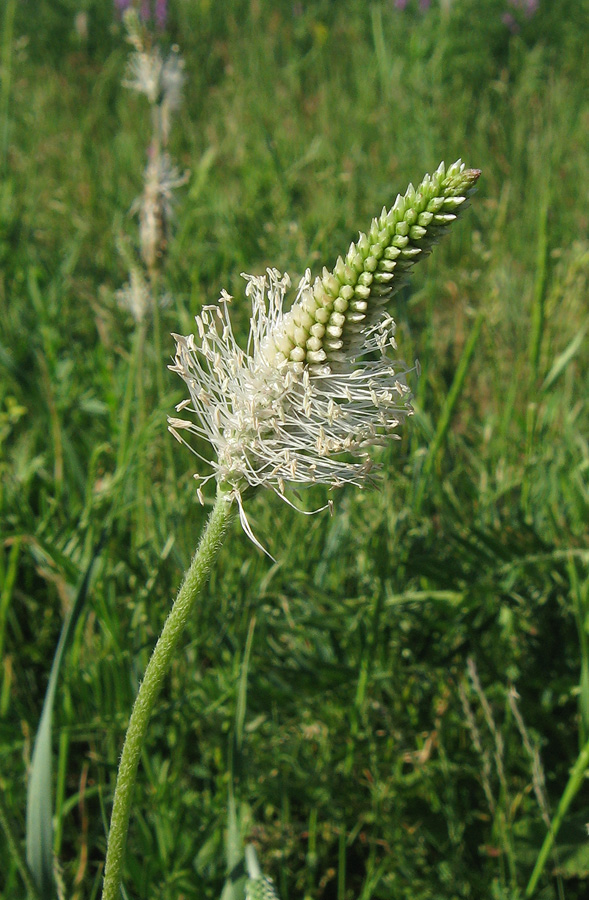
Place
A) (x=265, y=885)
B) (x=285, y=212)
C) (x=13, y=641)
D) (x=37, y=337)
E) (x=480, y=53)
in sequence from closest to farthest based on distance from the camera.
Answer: (x=265, y=885), (x=13, y=641), (x=37, y=337), (x=285, y=212), (x=480, y=53)

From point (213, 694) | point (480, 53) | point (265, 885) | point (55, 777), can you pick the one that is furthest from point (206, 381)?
point (480, 53)

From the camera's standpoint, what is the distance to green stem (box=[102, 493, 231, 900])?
1.06 metres

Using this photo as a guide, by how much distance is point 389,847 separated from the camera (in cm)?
178

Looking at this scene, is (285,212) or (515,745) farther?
(285,212)

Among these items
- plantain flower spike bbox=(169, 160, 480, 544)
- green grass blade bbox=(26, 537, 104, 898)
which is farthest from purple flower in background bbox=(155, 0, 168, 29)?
green grass blade bbox=(26, 537, 104, 898)

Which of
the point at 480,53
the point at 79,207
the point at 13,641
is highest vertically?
the point at 480,53

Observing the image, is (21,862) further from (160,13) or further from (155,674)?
(160,13)

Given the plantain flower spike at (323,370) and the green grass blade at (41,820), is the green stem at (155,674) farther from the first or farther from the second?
the green grass blade at (41,820)

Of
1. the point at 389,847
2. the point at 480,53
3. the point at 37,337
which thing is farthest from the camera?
the point at 480,53

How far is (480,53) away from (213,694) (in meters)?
5.48

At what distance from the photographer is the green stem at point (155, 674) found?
3.46 ft

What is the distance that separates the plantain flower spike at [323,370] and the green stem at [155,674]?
0.18 ft

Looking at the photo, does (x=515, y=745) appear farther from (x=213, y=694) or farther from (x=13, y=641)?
(x=13, y=641)

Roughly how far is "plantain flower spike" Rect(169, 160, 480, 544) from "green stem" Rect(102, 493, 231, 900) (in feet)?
0.18
